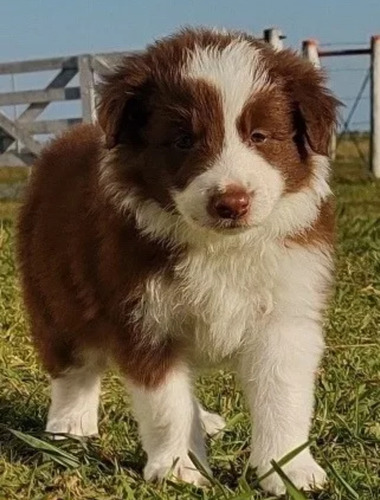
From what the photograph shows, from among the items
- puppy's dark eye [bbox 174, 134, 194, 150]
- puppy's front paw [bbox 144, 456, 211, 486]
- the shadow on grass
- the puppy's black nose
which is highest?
puppy's dark eye [bbox 174, 134, 194, 150]

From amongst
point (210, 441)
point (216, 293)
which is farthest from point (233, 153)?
point (210, 441)

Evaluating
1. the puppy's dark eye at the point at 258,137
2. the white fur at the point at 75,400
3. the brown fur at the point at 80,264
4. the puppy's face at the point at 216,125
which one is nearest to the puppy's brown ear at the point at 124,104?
the puppy's face at the point at 216,125

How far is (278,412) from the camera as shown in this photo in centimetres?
436

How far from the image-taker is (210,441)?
4.88 meters

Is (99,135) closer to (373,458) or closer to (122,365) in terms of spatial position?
(122,365)

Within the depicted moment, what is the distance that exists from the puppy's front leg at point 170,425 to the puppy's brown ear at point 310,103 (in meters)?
0.99

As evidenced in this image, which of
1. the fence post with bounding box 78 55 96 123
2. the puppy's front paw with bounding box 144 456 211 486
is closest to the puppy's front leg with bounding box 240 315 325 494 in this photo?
the puppy's front paw with bounding box 144 456 211 486

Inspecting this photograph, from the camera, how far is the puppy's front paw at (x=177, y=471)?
432 centimetres

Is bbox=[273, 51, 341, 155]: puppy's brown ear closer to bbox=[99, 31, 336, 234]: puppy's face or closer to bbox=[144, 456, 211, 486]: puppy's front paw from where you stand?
bbox=[99, 31, 336, 234]: puppy's face

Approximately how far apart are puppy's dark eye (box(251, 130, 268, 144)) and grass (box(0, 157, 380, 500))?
1.19 meters

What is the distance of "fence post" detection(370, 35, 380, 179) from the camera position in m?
15.9

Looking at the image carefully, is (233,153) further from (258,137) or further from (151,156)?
(151,156)


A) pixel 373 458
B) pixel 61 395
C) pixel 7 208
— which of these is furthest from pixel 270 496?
pixel 7 208

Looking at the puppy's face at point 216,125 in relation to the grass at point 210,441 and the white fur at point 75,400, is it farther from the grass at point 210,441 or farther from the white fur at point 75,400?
the white fur at point 75,400
